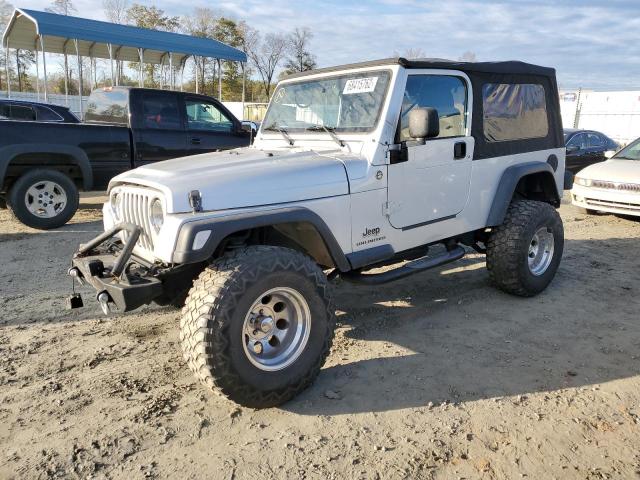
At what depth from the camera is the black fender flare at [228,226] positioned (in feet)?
9.19

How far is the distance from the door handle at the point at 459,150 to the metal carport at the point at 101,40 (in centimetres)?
1391

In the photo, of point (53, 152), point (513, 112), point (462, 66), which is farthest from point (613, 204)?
point (53, 152)

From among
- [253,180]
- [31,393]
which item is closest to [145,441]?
[31,393]

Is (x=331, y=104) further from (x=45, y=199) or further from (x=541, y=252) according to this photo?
(x=45, y=199)

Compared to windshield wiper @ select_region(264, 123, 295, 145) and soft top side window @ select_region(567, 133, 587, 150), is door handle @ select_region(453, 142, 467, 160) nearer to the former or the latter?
windshield wiper @ select_region(264, 123, 295, 145)

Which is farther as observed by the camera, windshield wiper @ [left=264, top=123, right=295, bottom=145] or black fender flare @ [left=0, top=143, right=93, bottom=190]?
black fender flare @ [left=0, top=143, right=93, bottom=190]

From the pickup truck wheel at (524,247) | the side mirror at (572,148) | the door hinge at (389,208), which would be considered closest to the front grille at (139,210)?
the door hinge at (389,208)

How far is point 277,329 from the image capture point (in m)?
3.21

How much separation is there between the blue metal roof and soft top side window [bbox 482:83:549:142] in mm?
13463

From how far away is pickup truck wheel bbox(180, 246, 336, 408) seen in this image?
282 cm

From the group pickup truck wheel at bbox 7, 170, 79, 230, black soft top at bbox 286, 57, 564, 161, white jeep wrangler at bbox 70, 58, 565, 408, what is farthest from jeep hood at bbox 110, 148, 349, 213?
pickup truck wheel at bbox 7, 170, 79, 230

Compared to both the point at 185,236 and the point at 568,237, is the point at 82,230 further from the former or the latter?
the point at 568,237

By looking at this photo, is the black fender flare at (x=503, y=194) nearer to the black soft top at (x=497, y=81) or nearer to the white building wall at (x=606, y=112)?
the black soft top at (x=497, y=81)

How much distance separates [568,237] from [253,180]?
601cm
